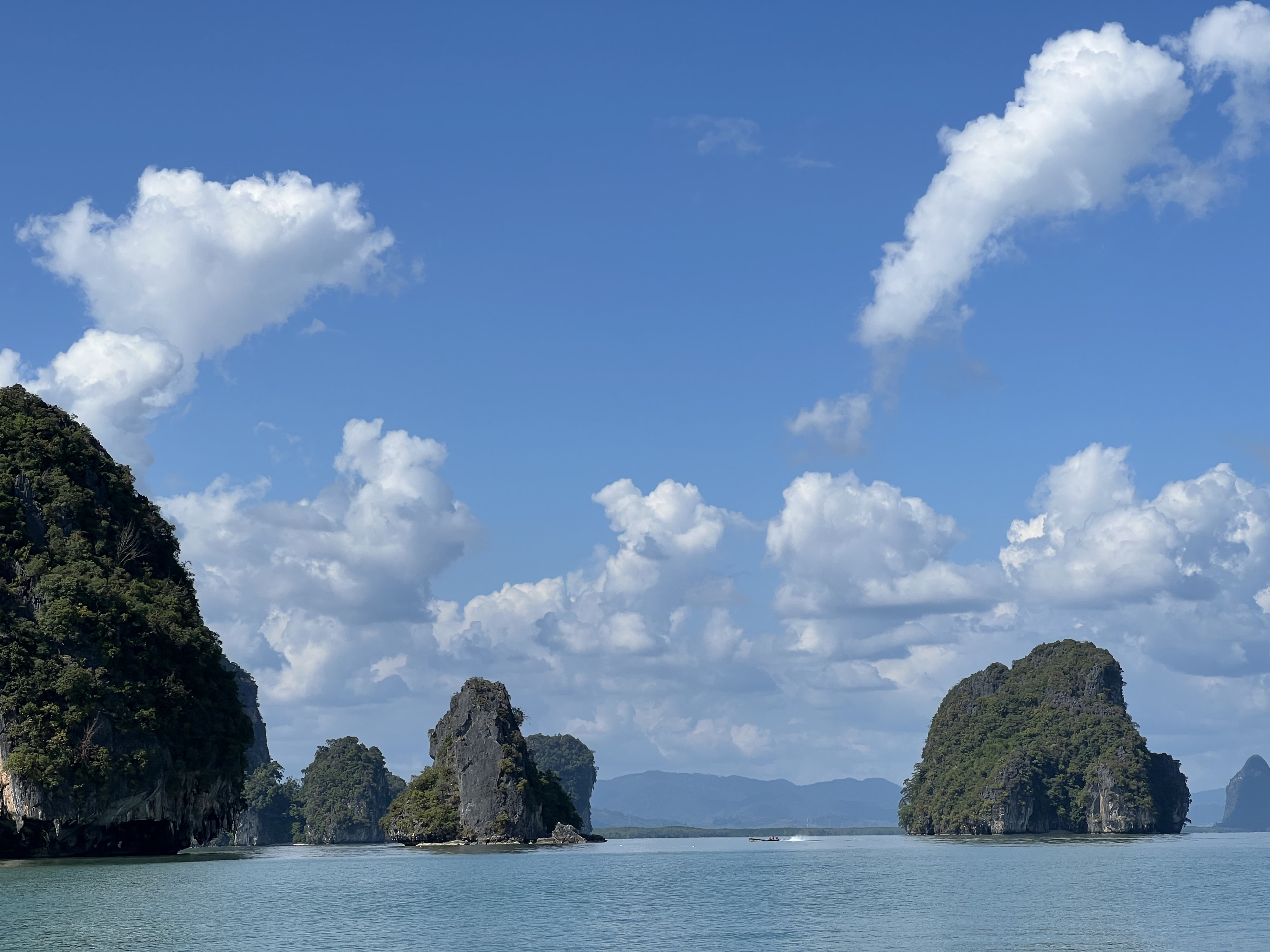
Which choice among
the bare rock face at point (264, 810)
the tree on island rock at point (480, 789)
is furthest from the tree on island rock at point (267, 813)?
the tree on island rock at point (480, 789)

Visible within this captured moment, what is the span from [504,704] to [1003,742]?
266 feet

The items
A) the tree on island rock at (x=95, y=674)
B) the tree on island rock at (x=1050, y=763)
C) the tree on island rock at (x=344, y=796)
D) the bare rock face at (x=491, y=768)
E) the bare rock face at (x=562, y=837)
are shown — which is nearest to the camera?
the tree on island rock at (x=95, y=674)

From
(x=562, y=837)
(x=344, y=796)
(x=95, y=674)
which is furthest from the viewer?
(x=344, y=796)

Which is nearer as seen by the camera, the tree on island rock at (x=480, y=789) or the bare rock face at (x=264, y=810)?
the tree on island rock at (x=480, y=789)

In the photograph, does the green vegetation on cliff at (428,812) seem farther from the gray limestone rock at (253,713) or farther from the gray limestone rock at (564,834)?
the gray limestone rock at (253,713)

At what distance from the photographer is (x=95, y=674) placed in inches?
2371

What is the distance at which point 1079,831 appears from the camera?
502 ft

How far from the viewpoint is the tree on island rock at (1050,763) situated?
148750 millimetres

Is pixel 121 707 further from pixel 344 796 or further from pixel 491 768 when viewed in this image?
pixel 344 796

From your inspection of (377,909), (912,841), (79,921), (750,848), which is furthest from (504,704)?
(79,921)

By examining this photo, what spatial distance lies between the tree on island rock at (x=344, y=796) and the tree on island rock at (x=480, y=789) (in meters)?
44.2

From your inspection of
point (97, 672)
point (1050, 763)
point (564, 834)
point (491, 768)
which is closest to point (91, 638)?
point (97, 672)

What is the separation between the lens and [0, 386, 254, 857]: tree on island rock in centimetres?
5809

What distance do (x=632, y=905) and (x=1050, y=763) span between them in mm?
122162
